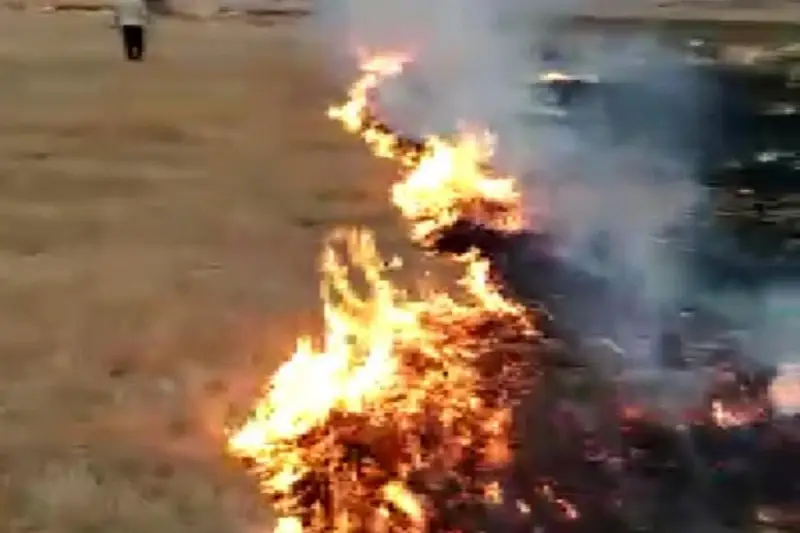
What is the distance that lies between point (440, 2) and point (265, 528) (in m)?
3.91

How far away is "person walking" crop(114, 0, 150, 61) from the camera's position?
7.90 meters

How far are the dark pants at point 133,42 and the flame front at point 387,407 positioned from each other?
293cm

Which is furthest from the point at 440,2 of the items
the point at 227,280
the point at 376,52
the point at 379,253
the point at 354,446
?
the point at 354,446

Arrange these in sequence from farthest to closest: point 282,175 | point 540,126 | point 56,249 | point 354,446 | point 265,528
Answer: point 540,126, point 282,175, point 56,249, point 354,446, point 265,528

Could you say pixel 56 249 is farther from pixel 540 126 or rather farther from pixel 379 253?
→ pixel 540 126

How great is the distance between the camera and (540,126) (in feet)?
21.9

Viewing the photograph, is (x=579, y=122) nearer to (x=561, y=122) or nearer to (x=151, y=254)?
(x=561, y=122)

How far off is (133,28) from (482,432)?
4775mm

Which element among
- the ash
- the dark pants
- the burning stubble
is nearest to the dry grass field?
the dark pants

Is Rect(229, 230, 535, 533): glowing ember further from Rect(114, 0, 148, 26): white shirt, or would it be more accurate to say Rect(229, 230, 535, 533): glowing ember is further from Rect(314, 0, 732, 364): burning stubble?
Rect(114, 0, 148, 26): white shirt

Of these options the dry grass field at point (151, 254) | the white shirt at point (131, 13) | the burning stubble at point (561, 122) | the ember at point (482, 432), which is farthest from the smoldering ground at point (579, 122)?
the white shirt at point (131, 13)

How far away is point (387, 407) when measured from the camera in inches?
154

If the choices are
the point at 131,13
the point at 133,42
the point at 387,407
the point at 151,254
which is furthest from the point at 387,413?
the point at 131,13

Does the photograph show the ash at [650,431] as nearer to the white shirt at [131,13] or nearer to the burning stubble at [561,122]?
the burning stubble at [561,122]
